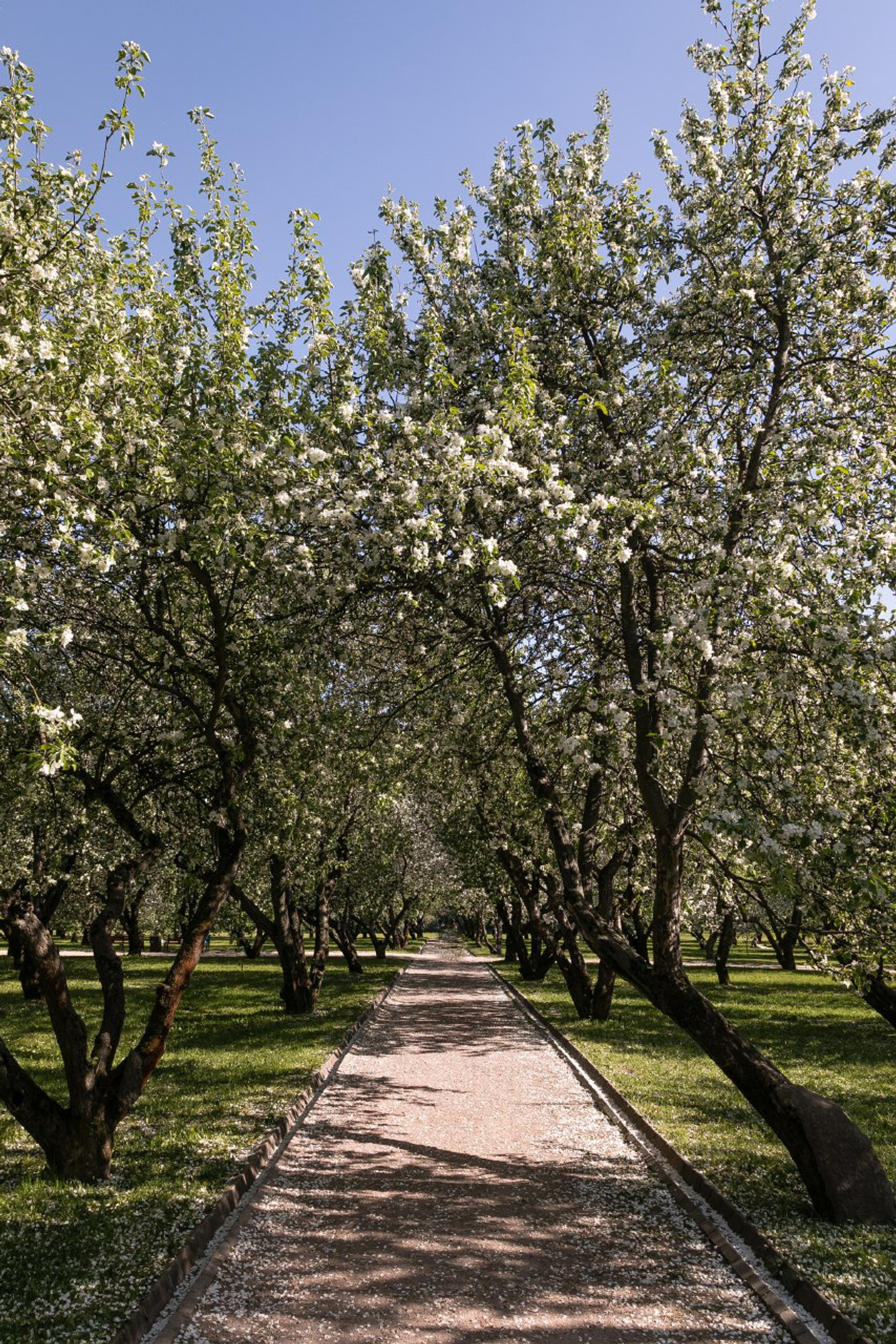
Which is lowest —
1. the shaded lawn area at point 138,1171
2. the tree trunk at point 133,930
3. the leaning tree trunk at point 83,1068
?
the tree trunk at point 133,930

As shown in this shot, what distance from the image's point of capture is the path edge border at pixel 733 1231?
6117mm

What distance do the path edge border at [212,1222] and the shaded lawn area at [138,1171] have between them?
0.13 m

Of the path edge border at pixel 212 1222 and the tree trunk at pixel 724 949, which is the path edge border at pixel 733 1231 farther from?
the tree trunk at pixel 724 949

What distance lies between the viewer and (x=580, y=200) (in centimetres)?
1044

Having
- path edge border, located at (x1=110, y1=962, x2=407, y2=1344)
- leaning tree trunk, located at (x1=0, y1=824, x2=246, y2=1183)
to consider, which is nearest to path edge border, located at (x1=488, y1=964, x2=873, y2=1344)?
path edge border, located at (x1=110, y1=962, x2=407, y2=1344)

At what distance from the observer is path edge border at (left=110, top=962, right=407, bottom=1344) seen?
237 inches

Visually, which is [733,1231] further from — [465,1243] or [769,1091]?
[465,1243]

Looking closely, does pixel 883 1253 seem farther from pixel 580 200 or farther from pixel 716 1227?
pixel 580 200

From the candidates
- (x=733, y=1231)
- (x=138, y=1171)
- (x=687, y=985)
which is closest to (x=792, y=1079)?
(x=687, y=985)

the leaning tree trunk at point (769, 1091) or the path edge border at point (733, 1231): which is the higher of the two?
the leaning tree trunk at point (769, 1091)

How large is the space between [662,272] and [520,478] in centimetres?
426

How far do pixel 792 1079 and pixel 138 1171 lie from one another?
12.0 meters

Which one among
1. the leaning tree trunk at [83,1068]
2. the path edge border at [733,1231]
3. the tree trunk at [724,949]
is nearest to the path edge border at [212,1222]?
the leaning tree trunk at [83,1068]

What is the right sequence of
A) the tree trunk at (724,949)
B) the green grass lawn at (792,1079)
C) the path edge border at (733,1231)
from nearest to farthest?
the path edge border at (733,1231) < the green grass lawn at (792,1079) < the tree trunk at (724,949)
